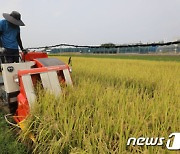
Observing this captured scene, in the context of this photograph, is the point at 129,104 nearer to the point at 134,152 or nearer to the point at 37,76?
the point at 134,152

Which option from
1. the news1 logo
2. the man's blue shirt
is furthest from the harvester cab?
the news1 logo

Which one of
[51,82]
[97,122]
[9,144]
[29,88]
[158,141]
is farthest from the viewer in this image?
[51,82]

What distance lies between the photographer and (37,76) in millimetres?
3008

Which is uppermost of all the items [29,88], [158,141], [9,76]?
[9,76]

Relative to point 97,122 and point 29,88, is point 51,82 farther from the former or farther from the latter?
point 97,122

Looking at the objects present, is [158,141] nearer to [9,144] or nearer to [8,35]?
[9,144]

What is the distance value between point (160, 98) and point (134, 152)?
122 cm

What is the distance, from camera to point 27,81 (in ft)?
9.05

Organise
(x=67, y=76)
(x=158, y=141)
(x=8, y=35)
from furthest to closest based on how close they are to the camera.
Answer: (x=8, y=35), (x=67, y=76), (x=158, y=141)

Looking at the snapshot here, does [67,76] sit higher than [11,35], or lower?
lower

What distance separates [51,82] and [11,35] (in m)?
1.71

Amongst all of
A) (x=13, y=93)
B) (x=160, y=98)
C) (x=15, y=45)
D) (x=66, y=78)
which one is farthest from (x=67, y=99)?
(x=15, y=45)

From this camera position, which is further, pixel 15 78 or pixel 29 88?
pixel 15 78

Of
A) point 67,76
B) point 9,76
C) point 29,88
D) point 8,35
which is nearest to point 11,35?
point 8,35
